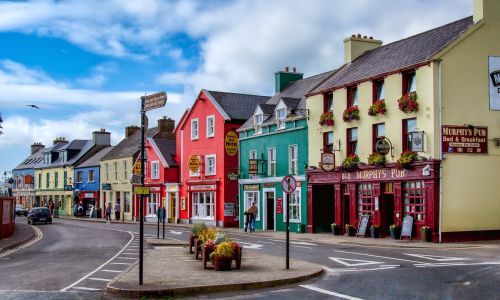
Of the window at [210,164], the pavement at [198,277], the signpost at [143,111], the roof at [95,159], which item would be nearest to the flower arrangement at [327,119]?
the window at [210,164]

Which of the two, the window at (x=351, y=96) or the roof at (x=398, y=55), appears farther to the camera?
the window at (x=351, y=96)

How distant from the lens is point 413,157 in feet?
97.9

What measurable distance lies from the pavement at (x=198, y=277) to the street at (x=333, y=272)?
43cm

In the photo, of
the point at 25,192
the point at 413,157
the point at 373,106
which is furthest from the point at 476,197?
the point at 25,192

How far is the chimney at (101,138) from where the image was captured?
78.6 meters

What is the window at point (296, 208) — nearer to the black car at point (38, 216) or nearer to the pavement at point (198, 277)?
the pavement at point (198, 277)

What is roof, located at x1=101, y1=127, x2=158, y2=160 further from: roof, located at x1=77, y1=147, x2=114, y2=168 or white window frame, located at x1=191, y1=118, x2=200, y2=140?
white window frame, located at x1=191, y1=118, x2=200, y2=140

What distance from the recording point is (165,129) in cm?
6412

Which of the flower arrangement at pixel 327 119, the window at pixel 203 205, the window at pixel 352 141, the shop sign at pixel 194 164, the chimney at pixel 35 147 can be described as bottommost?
the window at pixel 203 205

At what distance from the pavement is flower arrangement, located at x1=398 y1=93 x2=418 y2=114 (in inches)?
496

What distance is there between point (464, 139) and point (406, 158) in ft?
9.08

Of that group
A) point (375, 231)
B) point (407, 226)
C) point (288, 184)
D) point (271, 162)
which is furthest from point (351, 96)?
point (288, 184)

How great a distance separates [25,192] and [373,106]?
231 ft

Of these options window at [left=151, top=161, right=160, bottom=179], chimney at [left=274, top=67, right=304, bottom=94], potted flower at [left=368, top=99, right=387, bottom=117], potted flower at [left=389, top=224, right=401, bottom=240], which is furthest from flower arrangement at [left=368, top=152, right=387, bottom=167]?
window at [left=151, top=161, right=160, bottom=179]
